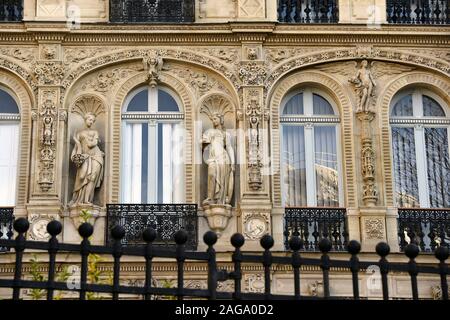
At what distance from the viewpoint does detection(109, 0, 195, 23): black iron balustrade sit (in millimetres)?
18234

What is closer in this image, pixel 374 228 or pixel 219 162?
pixel 374 228

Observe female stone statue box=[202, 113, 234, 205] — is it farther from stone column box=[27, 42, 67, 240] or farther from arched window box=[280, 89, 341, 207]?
stone column box=[27, 42, 67, 240]

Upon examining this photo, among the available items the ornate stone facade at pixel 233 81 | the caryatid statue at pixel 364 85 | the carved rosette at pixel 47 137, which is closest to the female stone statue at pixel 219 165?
the ornate stone facade at pixel 233 81

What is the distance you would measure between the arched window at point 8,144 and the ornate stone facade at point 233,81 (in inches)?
10.1

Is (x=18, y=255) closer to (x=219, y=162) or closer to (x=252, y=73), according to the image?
(x=219, y=162)

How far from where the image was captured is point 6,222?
671 inches

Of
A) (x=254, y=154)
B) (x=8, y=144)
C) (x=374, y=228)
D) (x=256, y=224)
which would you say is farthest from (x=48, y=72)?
(x=374, y=228)

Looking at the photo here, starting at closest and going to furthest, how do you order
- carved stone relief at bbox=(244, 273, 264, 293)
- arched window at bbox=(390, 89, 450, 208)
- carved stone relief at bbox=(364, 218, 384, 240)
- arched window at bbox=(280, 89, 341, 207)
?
1. carved stone relief at bbox=(244, 273, 264, 293)
2. carved stone relief at bbox=(364, 218, 384, 240)
3. arched window at bbox=(280, 89, 341, 207)
4. arched window at bbox=(390, 89, 450, 208)

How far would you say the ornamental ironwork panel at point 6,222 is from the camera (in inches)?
665

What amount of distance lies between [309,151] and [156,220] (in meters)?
3.19

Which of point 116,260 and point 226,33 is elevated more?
point 226,33

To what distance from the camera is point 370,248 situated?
1694cm

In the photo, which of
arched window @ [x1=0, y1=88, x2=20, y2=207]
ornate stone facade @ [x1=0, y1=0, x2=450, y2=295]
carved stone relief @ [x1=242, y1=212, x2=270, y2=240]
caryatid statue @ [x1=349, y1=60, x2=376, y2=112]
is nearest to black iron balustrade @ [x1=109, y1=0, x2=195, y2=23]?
ornate stone facade @ [x1=0, y1=0, x2=450, y2=295]

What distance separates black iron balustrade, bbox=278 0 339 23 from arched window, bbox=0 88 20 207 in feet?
17.5
